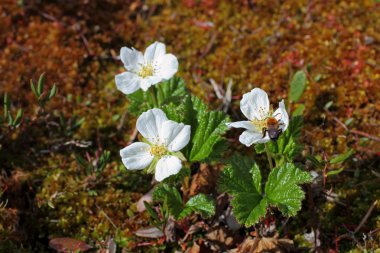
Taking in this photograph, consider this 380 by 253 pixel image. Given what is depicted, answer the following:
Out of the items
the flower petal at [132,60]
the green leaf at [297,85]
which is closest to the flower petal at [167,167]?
the flower petal at [132,60]

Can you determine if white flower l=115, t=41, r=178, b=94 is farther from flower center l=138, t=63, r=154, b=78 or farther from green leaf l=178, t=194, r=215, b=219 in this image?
green leaf l=178, t=194, r=215, b=219

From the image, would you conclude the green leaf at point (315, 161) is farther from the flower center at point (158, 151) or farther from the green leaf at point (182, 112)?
the flower center at point (158, 151)

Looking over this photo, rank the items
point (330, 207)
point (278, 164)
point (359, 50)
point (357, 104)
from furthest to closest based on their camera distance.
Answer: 1. point (359, 50)
2. point (357, 104)
3. point (330, 207)
4. point (278, 164)

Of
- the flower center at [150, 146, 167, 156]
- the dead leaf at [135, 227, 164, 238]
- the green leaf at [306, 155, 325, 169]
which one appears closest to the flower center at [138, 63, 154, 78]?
the flower center at [150, 146, 167, 156]

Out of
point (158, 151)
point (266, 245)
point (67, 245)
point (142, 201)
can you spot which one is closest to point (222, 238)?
point (266, 245)

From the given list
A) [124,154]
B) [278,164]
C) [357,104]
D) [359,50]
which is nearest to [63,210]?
[124,154]

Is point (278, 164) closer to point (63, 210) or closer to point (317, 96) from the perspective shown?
point (317, 96)
